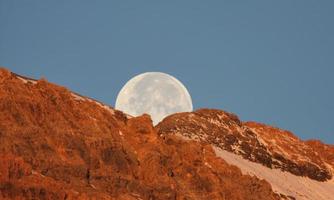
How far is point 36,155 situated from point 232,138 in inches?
1704

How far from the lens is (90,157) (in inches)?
2527

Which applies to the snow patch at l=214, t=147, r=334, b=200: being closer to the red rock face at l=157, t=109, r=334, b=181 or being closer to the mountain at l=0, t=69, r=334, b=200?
the mountain at l=0, t=69, r=334, b=200

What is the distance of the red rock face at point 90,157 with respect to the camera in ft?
192

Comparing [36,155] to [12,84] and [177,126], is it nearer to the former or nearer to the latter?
[12,84]

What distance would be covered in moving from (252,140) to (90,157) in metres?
43.4

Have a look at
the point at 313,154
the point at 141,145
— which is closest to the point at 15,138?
the point at 141,145

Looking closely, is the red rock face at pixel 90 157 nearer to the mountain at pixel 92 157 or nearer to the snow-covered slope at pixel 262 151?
the mountain at pixel 92 157

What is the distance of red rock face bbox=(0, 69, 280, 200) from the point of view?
58.5m

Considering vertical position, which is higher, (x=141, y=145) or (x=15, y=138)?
(x=141, y=145)

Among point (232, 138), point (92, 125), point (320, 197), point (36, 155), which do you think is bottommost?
point (36, 155)

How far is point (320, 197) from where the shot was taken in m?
95.6

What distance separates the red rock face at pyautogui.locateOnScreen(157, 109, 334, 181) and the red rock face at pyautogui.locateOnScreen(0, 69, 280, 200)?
1772cm

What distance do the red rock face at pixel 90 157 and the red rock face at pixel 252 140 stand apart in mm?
17721

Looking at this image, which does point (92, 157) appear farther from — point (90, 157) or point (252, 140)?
point (252, 140)
